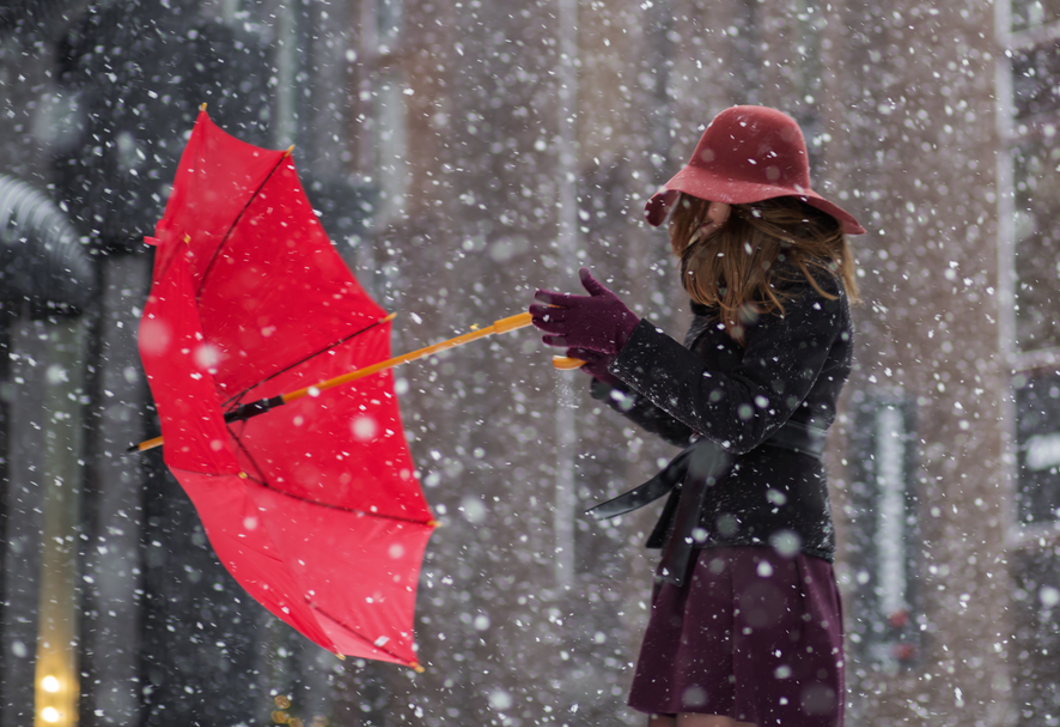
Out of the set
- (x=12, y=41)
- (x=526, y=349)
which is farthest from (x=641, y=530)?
(x=12, y=41)

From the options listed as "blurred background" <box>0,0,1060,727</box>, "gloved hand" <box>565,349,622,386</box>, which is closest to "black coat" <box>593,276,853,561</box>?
"gloved hand" <box>565,349,622,386</box>

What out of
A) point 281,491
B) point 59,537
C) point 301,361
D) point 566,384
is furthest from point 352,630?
point 566,384

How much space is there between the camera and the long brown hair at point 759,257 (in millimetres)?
1438

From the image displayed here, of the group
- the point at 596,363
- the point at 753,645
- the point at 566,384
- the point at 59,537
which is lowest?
the point at 753,645

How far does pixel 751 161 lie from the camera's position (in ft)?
4.94

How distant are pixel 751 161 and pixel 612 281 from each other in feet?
9.71

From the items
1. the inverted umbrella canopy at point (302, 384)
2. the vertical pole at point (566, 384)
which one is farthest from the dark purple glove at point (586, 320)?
the vertical pole at point (566, 384)

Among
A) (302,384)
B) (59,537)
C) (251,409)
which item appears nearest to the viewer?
(251,409)

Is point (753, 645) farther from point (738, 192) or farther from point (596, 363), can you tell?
point (738, 192)

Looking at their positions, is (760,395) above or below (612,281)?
below

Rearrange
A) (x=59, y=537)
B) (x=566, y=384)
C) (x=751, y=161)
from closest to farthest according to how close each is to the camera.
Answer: (x=751, y=161), (x=59, y=537), (x=566, y=384)

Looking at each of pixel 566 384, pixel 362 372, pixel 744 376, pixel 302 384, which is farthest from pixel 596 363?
pixel 566 384

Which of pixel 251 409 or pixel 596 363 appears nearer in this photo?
pixel 596 363

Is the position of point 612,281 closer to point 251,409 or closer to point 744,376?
point 251,409
